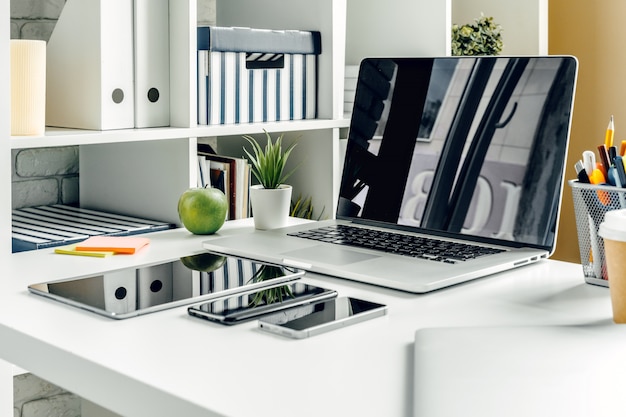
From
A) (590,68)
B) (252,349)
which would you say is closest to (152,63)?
(252,349)

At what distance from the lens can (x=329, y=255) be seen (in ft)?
4.32

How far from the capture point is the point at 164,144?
164cm

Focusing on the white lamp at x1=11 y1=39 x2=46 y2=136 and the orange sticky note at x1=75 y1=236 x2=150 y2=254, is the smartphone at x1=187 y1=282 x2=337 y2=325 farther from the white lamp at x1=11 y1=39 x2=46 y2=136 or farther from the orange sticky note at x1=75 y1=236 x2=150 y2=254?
the white lamp at x1=11 y1=39 x2=46 y2=136

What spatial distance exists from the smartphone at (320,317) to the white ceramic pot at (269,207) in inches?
19.3

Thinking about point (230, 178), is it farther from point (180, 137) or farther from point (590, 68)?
point (590, 68)

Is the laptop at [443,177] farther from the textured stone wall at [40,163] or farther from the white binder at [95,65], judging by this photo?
the textured stone wall at [40,163]

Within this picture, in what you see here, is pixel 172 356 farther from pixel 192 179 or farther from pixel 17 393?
pixel 17 393

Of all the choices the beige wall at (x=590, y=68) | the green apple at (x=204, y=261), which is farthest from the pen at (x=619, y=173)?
the beige wall at (x=590, y=68)

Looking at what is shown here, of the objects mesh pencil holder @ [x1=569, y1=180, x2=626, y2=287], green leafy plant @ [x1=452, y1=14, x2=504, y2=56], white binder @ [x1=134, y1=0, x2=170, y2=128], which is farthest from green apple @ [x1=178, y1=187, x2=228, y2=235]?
green leafy plant @ [x1=452, y1=14, x2=504, y2=56]

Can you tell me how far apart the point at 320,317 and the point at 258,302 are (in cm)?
10

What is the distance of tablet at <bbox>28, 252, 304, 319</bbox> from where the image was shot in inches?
42.4

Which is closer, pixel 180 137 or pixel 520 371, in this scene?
pixel 520 371

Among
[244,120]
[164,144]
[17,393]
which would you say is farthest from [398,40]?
[17,393]

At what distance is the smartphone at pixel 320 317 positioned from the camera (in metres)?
0.97
